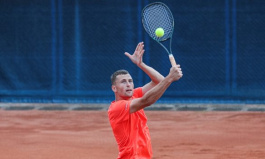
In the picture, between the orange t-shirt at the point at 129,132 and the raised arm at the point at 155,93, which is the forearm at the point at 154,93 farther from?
the orange t-shirt at the point at 129,132

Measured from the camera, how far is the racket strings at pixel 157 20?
5.29 m

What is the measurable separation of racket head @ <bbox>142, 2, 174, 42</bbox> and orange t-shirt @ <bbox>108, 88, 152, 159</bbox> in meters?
0.99

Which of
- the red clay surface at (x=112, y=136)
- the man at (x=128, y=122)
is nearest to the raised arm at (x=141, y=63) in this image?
the man at (x=128, y=122)

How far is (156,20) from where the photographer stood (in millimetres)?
5309

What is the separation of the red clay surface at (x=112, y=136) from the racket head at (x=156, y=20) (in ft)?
7.39

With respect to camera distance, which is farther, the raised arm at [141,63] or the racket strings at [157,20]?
the racket strings at [157,20]

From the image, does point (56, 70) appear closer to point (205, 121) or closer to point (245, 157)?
point (205, 121)

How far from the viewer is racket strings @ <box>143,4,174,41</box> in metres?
5.29

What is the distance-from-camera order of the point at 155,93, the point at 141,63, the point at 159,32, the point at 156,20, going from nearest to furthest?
the point at 155,93, the point at 141,63, the point at 159,32, the point at 156,20

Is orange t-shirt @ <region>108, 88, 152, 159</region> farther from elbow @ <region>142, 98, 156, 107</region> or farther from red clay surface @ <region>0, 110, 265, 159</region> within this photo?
red clay surface @ <region>0, 110, 265, 159</region>

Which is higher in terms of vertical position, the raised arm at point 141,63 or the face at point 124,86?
the raised arm at point 141,63

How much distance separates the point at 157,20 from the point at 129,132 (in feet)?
4.06

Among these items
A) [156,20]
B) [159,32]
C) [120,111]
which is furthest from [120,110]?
[156,20]

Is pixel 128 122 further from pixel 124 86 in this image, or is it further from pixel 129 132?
pixel 124 86
